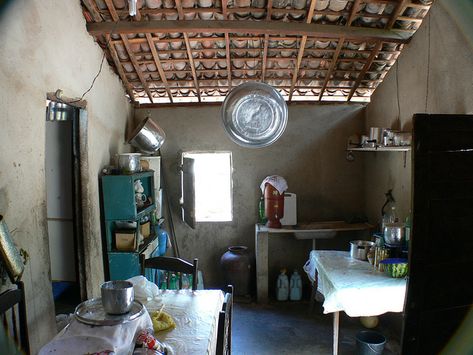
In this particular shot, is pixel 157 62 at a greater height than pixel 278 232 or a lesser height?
greater

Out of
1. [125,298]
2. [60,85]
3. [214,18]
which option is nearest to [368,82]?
[214,18]

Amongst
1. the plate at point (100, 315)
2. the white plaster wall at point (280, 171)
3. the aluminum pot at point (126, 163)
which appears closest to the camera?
the plate at point (100, 315)

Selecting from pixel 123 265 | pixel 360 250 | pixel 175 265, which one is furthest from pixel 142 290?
pixel 360 250

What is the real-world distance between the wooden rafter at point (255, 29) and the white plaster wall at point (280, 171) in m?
1.59

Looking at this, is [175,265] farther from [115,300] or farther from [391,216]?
[391,216]

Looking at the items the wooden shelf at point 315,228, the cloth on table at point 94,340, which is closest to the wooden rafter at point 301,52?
the wooden shelf at point 315,228

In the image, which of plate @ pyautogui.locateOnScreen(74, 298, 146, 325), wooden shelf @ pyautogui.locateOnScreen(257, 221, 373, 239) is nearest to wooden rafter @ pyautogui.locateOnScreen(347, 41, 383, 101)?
wooden shelf @ pyautogui.locateOnScreen(257, 221, 373, 239)

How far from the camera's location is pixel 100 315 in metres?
1.92

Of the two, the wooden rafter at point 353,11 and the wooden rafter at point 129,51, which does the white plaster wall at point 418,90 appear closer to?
the wooden rafter at point 353,11

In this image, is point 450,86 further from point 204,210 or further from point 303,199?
point 204,210

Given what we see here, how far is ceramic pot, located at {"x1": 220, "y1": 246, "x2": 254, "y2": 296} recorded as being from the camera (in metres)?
5.20

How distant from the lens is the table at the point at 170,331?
1.64 metres

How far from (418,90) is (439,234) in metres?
A: 2.04

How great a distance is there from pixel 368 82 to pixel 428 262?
3.28 metres
